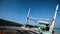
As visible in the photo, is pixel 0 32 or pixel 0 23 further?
pixel 0 23

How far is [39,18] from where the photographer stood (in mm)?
7043

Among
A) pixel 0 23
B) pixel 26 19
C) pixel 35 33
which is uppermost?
pixel 26 19

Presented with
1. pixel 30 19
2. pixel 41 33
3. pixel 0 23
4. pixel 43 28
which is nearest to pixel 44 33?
pixel 41 33

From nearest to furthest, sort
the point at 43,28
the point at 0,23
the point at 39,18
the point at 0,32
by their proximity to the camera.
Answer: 1. the point at 0,32
2. the point at 0,23
3. the point at 43,28
4. the point at 39,18

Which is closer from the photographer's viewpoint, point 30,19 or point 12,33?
point 12,33

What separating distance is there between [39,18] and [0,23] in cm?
336

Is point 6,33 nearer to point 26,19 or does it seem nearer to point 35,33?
point 35,33

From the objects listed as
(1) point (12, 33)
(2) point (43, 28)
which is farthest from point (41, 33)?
(1) point (12, 33)

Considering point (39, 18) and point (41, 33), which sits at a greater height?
point (39, 18)

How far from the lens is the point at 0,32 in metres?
2.36

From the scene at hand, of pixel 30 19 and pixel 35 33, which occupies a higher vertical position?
pixel 30 19

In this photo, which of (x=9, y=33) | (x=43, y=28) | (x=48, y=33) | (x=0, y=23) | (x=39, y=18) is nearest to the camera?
(x=9, y=33)

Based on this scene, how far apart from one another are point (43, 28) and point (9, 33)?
3.20 metres

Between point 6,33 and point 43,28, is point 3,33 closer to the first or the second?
point 6,33
